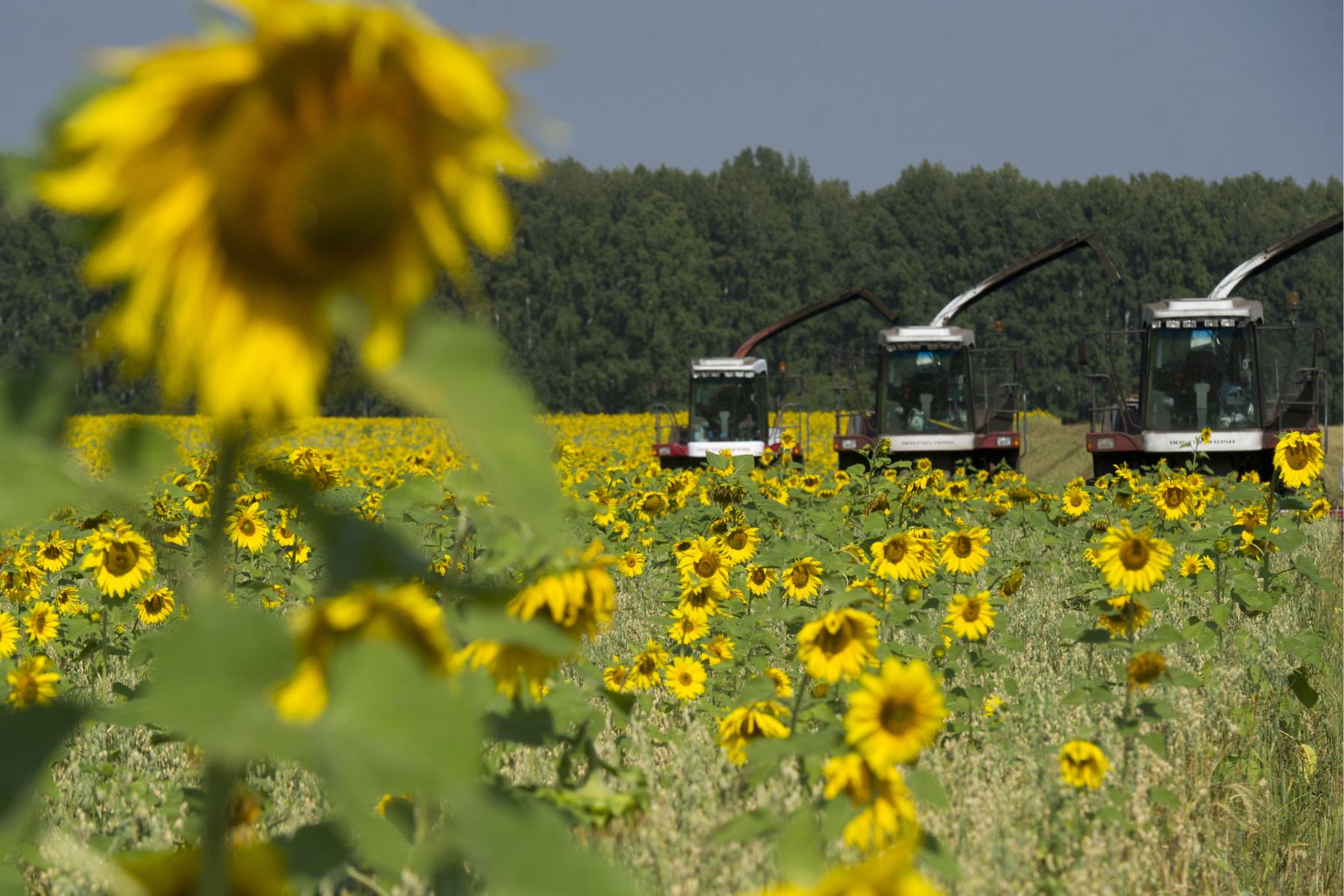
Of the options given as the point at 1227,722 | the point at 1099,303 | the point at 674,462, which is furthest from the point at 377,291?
the point at 1099,303

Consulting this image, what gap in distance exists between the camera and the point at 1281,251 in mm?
19391

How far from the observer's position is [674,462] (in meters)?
21.2

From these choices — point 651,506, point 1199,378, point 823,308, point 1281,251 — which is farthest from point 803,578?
point 823,308

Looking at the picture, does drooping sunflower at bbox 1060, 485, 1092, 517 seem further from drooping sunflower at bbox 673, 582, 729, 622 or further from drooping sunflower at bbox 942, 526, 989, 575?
drooping sunflower at bbox 673, 582, 729, 622

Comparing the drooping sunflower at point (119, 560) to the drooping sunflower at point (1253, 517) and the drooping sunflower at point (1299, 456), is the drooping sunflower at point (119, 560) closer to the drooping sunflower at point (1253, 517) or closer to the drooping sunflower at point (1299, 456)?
the drooping sunflower at point (1253, 517)

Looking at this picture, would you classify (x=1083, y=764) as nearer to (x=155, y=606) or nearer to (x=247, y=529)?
(x=155, y=606)

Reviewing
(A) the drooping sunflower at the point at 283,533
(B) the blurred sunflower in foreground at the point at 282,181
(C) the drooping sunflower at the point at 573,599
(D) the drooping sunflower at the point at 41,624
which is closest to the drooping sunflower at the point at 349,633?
(B) the blurred sunflower in foreground at the point at 282,181

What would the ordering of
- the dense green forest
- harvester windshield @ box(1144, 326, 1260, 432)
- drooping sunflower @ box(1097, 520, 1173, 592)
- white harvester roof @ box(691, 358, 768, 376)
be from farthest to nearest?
the dense green forest < white harvester roof @ box(691, 358, 768, 376) < harvester windshield @ box(1144, 326, 1260, 432) < drooping sunflower @ box(1097, 520, 1173, 592)

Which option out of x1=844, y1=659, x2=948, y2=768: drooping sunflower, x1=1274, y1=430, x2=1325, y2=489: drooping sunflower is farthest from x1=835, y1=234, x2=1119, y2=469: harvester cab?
x1=844, y1=659, x2=948, y2=768: drooping sunflower

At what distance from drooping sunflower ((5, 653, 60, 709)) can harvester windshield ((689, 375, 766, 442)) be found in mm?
18867

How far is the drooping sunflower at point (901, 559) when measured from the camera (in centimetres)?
376

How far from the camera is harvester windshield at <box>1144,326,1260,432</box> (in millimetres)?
16641

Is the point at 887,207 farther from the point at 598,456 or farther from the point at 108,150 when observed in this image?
the point at 108,150

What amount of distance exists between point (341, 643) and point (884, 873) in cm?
50
